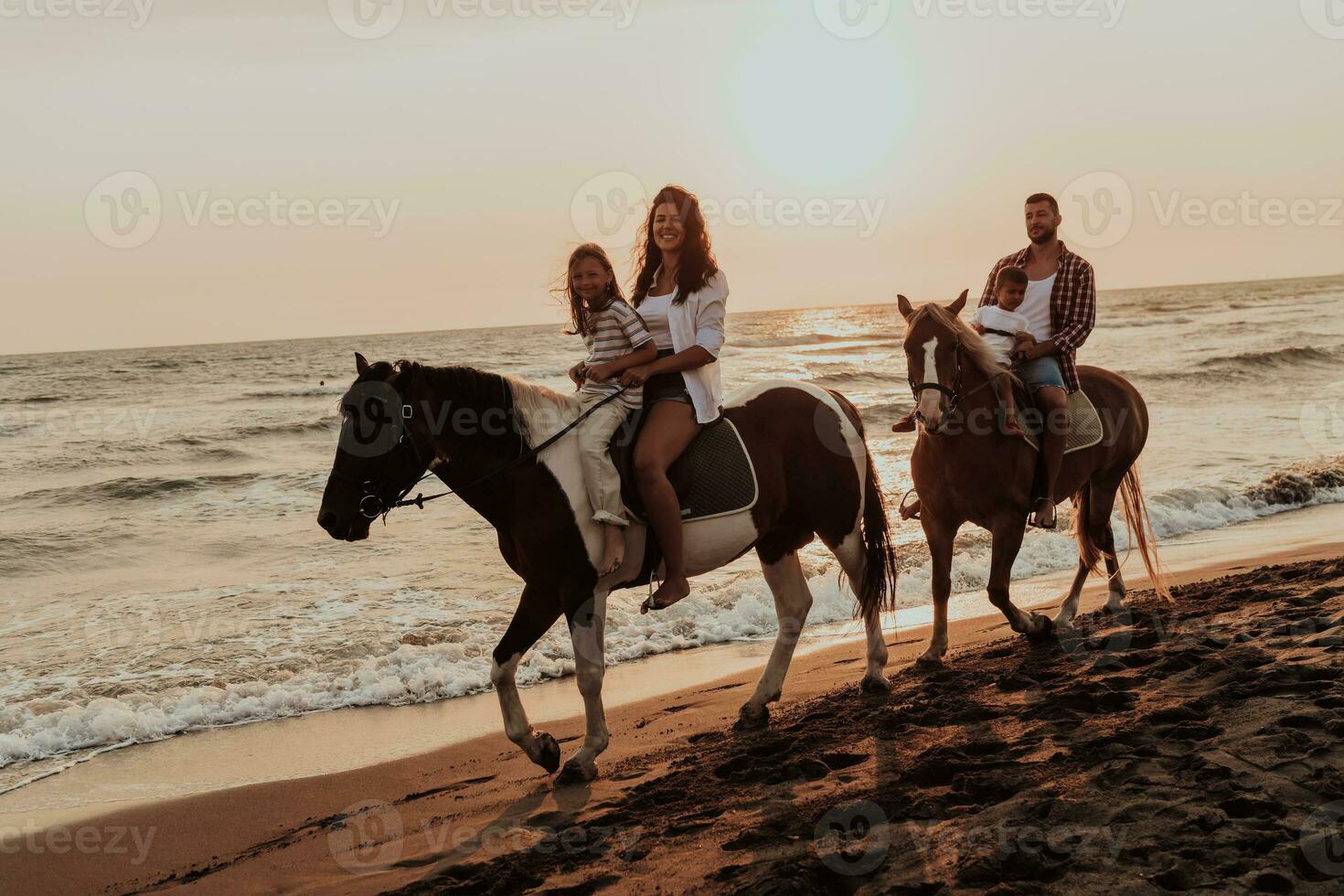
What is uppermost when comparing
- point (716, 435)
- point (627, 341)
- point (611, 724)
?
point (627, 341)

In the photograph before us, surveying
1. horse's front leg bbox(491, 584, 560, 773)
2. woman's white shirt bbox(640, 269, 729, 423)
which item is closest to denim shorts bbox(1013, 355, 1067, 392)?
woman's white shirt bbox(640, 269, 729, 423)

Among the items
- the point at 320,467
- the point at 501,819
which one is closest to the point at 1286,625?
the point at 501,819

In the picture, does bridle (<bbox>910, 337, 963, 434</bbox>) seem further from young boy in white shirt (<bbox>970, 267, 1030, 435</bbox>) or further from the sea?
the sea

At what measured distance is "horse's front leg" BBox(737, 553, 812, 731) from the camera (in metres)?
5.49

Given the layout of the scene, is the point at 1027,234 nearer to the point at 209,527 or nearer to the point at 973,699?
the point at 973,699

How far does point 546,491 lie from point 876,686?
2.18 metres

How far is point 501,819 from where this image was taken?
4539 mm

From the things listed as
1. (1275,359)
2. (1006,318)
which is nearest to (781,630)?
(1006,318)

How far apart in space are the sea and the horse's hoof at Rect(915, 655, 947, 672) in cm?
242

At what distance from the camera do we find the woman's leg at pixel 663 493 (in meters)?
4.94

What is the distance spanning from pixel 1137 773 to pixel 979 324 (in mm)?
3513

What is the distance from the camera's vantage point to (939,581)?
20.6 ft

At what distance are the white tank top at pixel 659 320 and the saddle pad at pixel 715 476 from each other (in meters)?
0.47

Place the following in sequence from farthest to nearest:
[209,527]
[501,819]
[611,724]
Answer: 1. [209,527]
2. [611,724]
3. [501,819]
